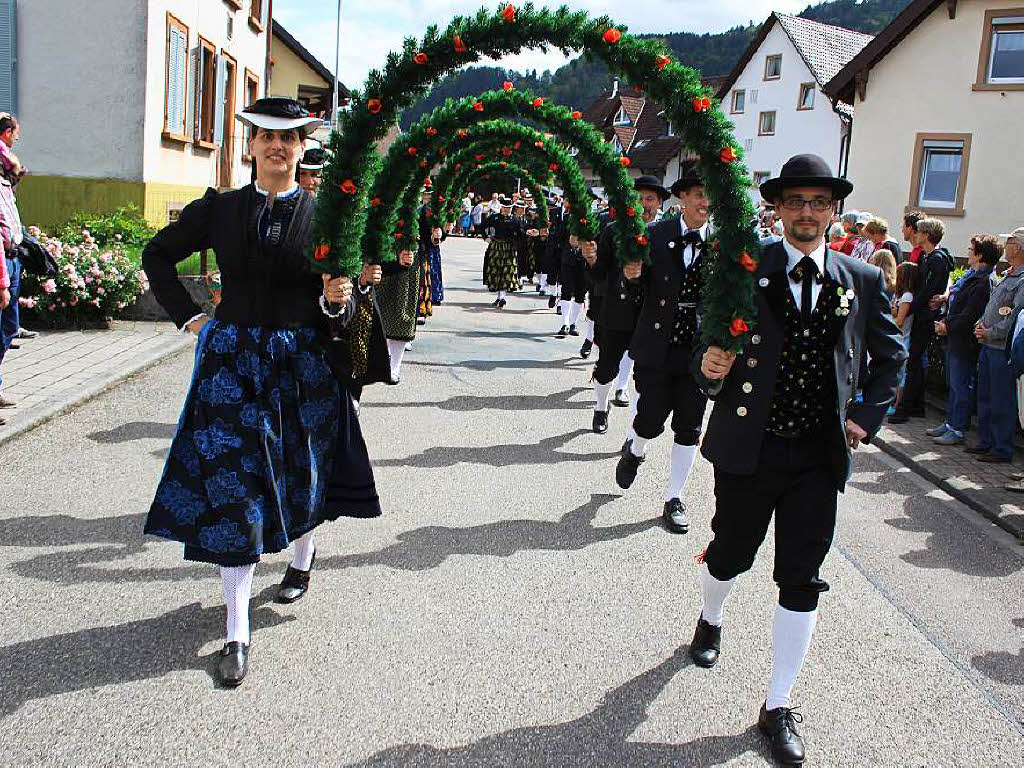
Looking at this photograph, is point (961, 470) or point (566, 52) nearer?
point (566, 52)

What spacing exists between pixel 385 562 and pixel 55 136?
11.2m

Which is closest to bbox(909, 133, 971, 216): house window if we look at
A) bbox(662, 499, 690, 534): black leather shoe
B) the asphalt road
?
the asphalt road

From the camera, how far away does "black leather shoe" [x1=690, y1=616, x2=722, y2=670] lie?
4055 mm

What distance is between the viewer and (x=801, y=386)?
143 inches

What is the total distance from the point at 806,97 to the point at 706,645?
39.7 meters

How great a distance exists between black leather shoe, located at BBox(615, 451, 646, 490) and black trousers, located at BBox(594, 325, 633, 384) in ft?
5.89

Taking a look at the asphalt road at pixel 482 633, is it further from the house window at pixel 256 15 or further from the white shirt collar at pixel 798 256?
the house window at pixel 256 15

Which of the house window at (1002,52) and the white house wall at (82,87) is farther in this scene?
the house window at (1002,52)

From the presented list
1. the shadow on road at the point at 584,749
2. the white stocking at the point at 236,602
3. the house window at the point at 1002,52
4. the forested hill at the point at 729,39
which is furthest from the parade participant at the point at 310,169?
the forested hill at the point at 729,39

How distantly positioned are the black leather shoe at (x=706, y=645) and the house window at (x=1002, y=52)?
2319 cm

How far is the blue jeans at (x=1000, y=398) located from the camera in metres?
8.33

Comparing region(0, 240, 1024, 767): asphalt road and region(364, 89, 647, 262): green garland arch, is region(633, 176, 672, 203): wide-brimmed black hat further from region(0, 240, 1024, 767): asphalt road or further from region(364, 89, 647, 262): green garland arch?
region(0, 240, 1024, 767): asphalt road

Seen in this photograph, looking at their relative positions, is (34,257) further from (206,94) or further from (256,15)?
(256,15)

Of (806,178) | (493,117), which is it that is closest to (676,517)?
(806,178)
